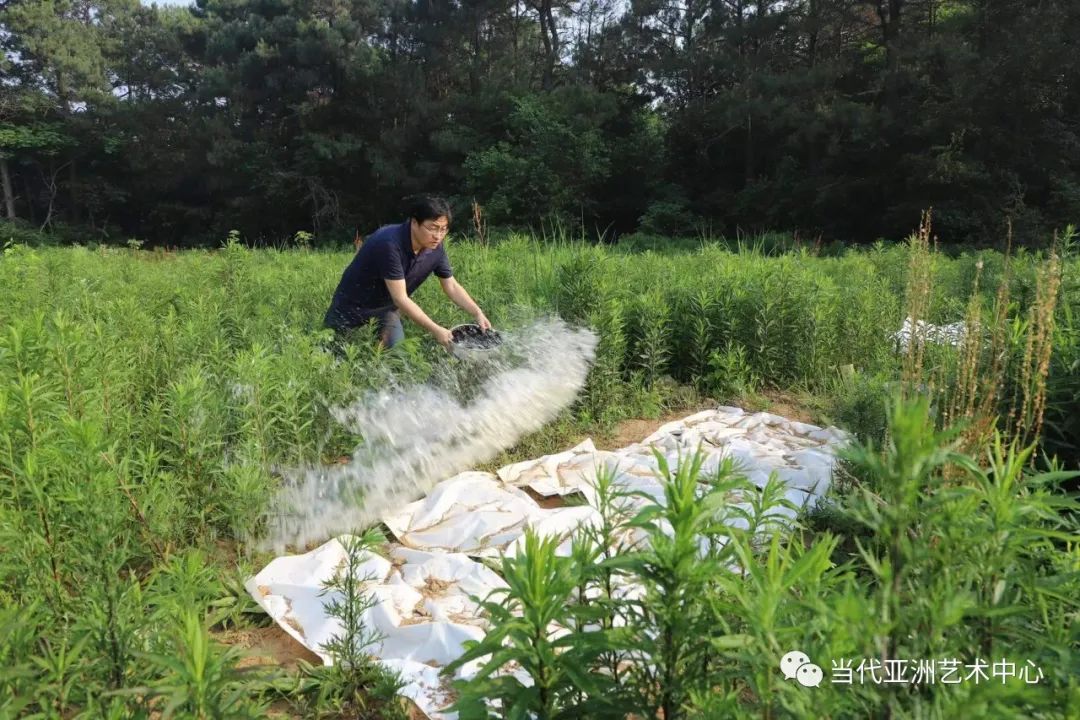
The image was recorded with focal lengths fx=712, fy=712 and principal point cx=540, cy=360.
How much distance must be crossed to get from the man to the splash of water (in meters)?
0.37

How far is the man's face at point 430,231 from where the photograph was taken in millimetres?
4827

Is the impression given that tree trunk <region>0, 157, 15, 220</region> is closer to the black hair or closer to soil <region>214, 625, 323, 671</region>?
the black hair

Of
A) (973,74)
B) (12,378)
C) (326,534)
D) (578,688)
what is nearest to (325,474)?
(326,534)

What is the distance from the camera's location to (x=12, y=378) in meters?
3.32

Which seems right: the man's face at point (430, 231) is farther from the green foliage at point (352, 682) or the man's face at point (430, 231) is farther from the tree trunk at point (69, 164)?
the tree trunk at point (69, 164)

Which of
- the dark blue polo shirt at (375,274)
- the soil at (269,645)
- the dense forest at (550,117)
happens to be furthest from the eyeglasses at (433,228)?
the dense forest at (550,117)

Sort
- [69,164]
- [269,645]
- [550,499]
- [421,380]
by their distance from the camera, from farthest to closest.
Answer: [69,164]
[421,380]
[550,499]
[269,645]

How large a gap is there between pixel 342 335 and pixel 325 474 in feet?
5.06

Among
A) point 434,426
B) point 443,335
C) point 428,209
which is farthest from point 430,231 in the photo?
point 434,426

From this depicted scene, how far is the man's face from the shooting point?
483cm

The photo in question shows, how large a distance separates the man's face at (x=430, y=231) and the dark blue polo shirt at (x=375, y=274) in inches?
3.9

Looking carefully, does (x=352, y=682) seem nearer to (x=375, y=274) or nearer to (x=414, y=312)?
(x=414, y=312)

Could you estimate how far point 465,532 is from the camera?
367cm

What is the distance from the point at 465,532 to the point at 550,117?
23288 mm
